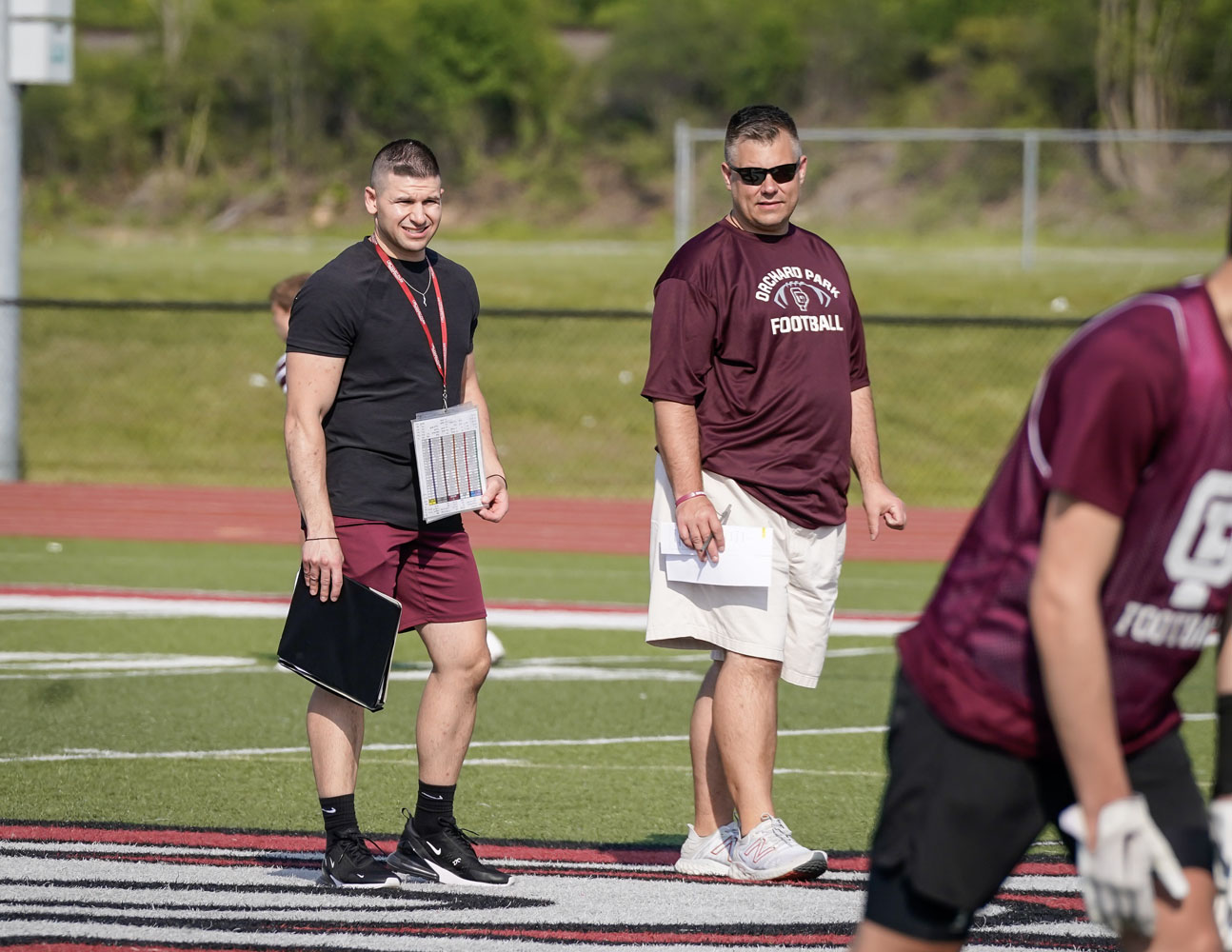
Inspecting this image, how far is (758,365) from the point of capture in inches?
202

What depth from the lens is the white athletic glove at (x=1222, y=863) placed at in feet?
9.43

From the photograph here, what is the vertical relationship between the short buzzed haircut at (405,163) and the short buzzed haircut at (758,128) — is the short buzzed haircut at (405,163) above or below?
below

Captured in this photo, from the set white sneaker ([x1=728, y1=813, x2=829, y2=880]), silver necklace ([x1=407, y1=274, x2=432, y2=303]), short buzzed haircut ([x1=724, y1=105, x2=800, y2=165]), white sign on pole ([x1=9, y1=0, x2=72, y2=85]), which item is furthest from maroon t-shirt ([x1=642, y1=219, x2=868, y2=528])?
white sign on pole ([x1=9, y1=0, x2=72, y2=85])

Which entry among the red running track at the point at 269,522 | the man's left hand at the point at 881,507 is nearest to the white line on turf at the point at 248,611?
the red running track at the point at 269,522

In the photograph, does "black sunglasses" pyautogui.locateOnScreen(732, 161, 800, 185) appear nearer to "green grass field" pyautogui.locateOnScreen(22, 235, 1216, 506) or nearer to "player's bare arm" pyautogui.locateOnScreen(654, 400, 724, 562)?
"player's bare arm" pyautogui.locateOnScreen(654, 400, 724, 562)

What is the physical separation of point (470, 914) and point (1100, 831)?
2.49 meters

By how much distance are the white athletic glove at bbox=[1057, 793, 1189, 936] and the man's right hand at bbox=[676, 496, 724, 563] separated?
2.54 m

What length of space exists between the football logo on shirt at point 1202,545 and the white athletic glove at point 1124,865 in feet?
1.07

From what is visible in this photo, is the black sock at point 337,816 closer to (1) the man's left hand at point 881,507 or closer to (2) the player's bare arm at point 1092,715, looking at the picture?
(1) the man's left hand at point 881,507

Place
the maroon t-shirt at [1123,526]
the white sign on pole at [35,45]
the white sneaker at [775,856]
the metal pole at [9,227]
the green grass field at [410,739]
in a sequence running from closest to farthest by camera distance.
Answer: the maroon t-shirt at [1123,526] → the white sneaker at [775,856] → the green grass field at [410,739] → the metal pole at [9,227] → the white sign on pole at [35,45]

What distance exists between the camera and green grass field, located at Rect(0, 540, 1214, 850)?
605 centimetres

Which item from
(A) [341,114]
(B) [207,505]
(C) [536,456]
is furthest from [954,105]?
(B) [207,505]

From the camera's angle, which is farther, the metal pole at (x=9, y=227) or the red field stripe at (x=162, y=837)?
the metal pole at (x=9, y=227)

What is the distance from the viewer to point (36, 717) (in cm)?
759
